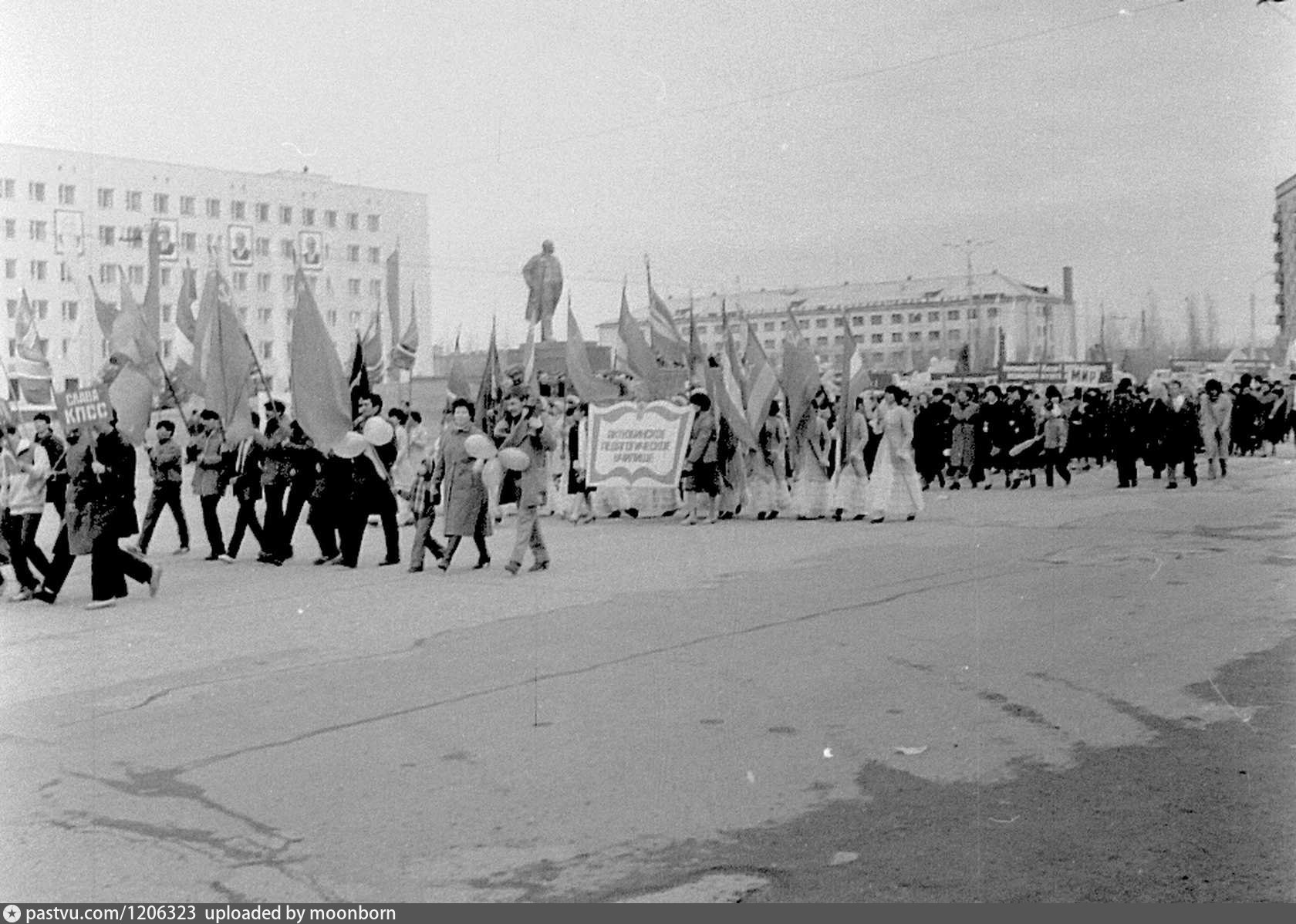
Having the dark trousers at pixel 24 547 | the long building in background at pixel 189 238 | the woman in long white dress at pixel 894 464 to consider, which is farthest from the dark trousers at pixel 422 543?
the long building in background at pixel 189 238

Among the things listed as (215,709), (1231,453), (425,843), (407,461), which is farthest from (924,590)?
(1231,453)

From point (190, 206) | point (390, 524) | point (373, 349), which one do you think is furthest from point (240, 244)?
point (390, 524)

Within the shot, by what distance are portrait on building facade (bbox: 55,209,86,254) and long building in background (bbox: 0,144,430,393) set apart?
0.07 metres

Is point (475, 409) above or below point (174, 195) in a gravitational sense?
below

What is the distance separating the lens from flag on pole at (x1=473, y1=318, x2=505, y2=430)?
Result: 16.3m

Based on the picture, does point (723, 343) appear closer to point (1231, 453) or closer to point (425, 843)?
point (425, 843)

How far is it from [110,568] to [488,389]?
22.4ft

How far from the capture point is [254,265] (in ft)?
242

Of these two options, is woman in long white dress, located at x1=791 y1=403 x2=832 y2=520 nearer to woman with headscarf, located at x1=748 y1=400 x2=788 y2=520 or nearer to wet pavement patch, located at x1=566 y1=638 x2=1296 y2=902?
woman with headscarf, located at x1=748 y1=400 x2=788 y2=520

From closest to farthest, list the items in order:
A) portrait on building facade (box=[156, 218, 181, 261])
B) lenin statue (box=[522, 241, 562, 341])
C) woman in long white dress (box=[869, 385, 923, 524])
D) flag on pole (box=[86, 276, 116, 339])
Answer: woman in long white dress (box=[869, 385, 923, 524])
lenin statue (box=[522, 241, 562, 341])
flag on pole (box=[86, 276, 116, 339])
portrait on building facade (box=[156, 218, 181, 261])

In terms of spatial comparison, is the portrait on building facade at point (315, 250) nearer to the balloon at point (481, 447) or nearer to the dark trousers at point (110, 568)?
the balloon at point (481, 447)

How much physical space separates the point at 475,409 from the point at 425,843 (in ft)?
40.3

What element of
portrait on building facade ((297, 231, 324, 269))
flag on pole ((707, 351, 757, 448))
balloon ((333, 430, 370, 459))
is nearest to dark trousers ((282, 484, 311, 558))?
balloon ((333, 430, 370, 459))

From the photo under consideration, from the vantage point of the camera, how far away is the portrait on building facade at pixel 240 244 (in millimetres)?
63688
